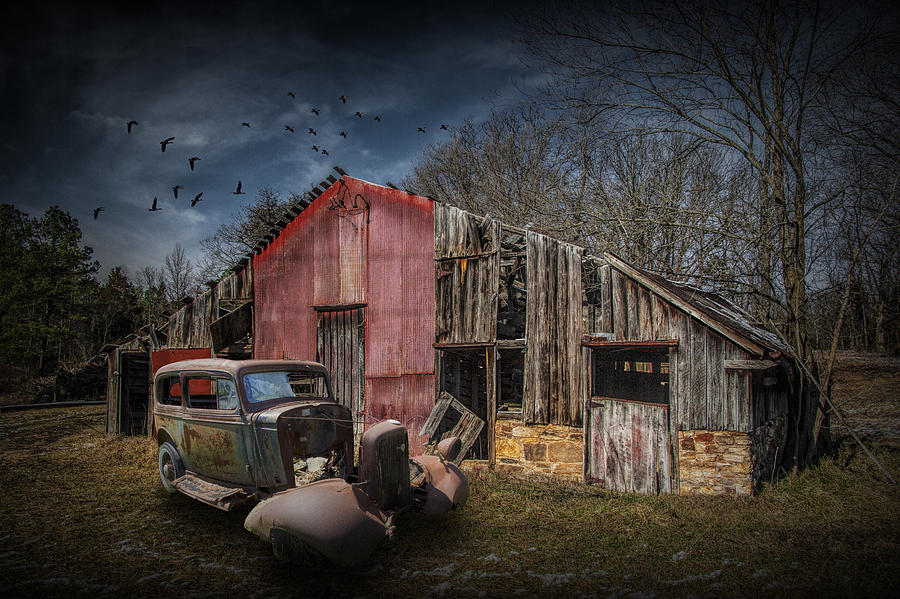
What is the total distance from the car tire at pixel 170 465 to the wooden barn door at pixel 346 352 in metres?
3.52

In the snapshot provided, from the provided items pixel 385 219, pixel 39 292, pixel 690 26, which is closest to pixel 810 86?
pixel 690 26

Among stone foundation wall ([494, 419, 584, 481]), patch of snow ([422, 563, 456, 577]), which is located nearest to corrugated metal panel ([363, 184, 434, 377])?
stone foundation wall ([494, 419, 584, 481])

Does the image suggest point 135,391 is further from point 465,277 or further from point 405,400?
point 465,277

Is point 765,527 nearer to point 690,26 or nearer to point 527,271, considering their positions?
point 527,271

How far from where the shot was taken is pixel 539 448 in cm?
847

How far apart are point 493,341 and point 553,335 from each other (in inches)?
46.3

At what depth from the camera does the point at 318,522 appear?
432cm

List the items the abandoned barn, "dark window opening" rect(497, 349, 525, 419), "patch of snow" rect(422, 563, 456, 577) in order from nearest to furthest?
1. "patch of snow" rect(422, 563, 456, 577)
2. the abandoned barn
3. "dark window opening" rect(497, 349, 525, 419)

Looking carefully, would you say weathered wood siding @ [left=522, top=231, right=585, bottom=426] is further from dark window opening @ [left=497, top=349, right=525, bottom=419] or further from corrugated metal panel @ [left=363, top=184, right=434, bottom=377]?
dark window opening @ [left=497, top=349, right=525, bottom=419]

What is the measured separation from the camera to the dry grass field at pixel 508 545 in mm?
4348

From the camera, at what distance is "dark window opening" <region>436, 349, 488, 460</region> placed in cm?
972

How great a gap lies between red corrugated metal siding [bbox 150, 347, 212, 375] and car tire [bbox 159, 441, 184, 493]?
16.2 ft

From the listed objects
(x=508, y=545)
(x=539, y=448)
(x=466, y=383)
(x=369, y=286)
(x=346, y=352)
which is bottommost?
(x=508, y=545)

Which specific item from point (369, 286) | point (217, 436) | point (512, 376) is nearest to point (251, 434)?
point (217, 436)
